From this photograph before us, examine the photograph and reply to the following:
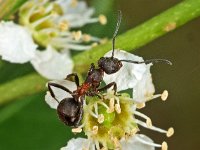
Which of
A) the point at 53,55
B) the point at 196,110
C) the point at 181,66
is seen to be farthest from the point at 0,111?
the point at 196,110

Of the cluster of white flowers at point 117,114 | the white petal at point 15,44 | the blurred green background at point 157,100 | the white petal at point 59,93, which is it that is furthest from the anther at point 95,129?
the blurred green background at point 157,100

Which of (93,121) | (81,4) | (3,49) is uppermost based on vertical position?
(81,4)

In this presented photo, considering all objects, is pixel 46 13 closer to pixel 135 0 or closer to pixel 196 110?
pixel 135 0

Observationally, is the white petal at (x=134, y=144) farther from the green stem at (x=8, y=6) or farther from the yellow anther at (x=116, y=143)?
the green stem at (x=8, y=6)

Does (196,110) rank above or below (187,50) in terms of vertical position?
below

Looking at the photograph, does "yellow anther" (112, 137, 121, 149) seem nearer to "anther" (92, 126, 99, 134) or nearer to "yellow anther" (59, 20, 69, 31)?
"anther" (92, 126, 99, 134)
